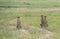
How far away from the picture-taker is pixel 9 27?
4.87 metres

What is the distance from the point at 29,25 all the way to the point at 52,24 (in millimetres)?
607

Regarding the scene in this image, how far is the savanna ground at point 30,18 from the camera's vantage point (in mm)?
4461

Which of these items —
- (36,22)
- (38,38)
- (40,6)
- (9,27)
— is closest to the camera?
(38,38)

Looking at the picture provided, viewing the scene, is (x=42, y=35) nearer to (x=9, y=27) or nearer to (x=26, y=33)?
(x=26, y=33)

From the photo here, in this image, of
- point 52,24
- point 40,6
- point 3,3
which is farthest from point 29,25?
point 3,3

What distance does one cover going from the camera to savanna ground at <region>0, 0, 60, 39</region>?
446cm

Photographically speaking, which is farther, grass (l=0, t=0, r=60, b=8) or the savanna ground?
grass (l=0, t=0, r=60, b=8)

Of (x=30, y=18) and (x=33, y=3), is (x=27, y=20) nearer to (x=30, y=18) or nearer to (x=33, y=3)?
(x=30, y=18)

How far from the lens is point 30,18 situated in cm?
566

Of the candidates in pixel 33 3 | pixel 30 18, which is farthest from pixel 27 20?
pixel 33 3

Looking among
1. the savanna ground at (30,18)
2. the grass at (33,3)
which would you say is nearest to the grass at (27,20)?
the savanna ground at (30,18)

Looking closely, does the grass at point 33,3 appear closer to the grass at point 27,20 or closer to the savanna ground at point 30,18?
the savanna ground at point 30,18

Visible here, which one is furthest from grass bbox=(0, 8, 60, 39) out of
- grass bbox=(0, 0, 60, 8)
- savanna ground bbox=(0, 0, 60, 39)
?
grass bbox=(0, 0, 60, 8)

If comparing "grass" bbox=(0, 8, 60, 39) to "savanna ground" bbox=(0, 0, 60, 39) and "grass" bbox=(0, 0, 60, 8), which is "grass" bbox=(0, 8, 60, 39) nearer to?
"savanna ground" bbox=(0, 0, 60, 39)
